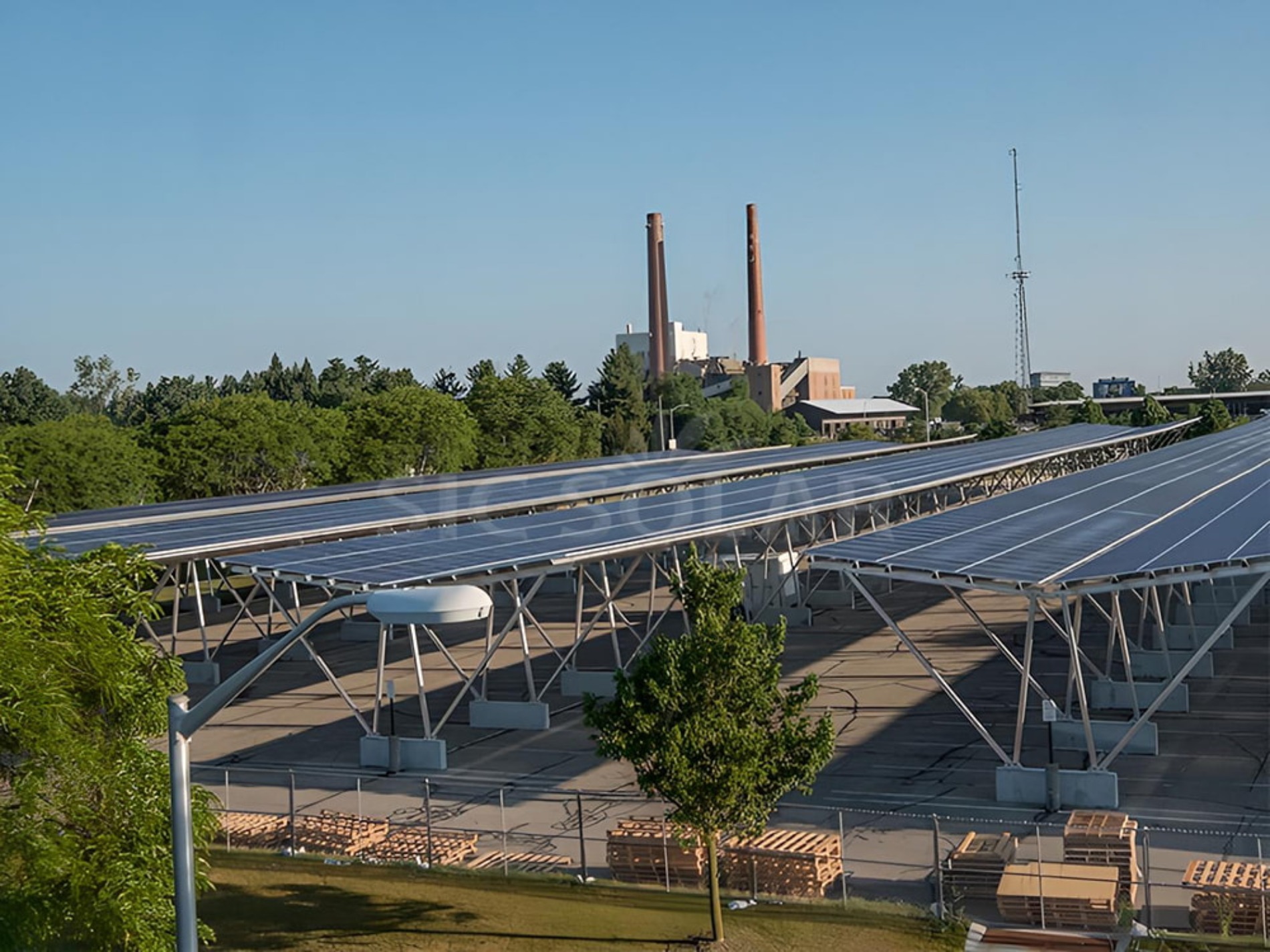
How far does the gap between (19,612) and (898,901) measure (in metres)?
12.6

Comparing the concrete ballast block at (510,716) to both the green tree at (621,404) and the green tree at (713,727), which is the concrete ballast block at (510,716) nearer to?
the green tree at (713,727)

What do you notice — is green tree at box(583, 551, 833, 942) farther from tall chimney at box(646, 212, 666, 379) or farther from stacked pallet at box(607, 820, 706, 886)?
tall chimney at box(646, 212, 666, 379)

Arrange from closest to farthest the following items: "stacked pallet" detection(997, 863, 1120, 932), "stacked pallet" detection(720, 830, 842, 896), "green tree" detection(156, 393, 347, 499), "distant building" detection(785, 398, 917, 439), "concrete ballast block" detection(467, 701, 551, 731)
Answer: "stacked pallet" detection(997, 863, 1120, 932), "stacked pallet" detection(720, 830, 842, 896), "concrete ballast block" detection(467, 701, 551, 731), "green tree" detection(156, 393, 347, 499), "distant building" detection(785, 398, 917, 439)

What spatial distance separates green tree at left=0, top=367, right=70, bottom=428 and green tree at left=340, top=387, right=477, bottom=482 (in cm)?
5018

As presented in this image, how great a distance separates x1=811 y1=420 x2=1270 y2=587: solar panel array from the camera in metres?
25.2

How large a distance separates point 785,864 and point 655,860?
209 centimetres

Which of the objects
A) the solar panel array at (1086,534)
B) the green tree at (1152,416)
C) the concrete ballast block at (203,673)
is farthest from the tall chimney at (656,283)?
the concrete ballast block at (203,673)

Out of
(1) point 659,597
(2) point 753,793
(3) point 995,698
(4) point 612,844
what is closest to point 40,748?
(2) point 753,793

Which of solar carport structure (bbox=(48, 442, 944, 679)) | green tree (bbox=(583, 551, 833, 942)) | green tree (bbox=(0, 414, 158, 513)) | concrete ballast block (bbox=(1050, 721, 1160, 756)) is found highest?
green tree (bbox=(0, 414, 158, 513))

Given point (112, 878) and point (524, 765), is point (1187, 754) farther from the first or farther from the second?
point (112, 878)

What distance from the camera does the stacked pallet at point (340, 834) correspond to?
23.1 metres

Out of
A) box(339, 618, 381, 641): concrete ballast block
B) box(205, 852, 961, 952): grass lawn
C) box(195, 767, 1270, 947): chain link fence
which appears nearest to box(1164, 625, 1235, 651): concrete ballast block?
box(195, 767, 1270, 947): chain link fence

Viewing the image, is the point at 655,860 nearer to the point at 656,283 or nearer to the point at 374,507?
the point at 374,507

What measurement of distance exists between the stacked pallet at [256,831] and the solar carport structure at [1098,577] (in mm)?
11114
